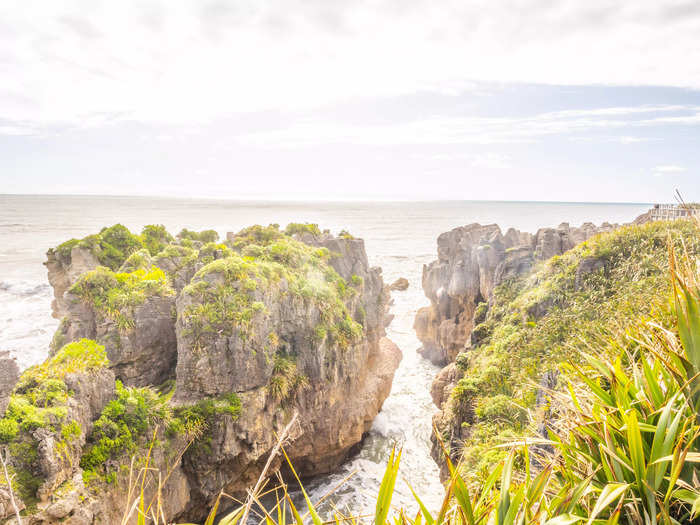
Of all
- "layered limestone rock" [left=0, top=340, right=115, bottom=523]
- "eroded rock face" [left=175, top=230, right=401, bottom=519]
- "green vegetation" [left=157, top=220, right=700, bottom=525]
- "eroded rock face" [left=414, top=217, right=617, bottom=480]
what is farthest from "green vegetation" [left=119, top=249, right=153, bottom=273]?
"green vegetation" [left=157, top=220, right=700, bottom=525]

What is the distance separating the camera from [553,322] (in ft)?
50.9

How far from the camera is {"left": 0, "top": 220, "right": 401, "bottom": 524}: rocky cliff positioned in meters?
8.59

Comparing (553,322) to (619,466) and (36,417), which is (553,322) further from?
(36,417)

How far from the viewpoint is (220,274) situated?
1357cm

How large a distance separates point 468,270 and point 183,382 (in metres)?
23.2

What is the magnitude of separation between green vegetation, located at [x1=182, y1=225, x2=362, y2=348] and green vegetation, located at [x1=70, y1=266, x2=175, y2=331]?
1934 millimetres

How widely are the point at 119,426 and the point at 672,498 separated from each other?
1125 centimetres

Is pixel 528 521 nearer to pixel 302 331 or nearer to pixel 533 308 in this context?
pixel 302 331

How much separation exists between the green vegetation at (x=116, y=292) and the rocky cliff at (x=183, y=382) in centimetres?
5

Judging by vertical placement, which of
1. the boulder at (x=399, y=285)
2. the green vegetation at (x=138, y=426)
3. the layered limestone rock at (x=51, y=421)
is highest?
the layered limestone rock at (x=51, y=421)

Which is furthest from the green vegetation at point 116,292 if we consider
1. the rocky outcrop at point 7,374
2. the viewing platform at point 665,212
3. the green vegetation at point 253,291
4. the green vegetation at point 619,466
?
the viewing platform at point 665,212

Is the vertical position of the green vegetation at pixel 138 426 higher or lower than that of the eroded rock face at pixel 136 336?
lower

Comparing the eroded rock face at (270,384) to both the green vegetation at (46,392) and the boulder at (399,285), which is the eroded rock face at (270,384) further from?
the boulder at (399,285)

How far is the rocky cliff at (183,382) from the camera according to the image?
8594 millimetres
